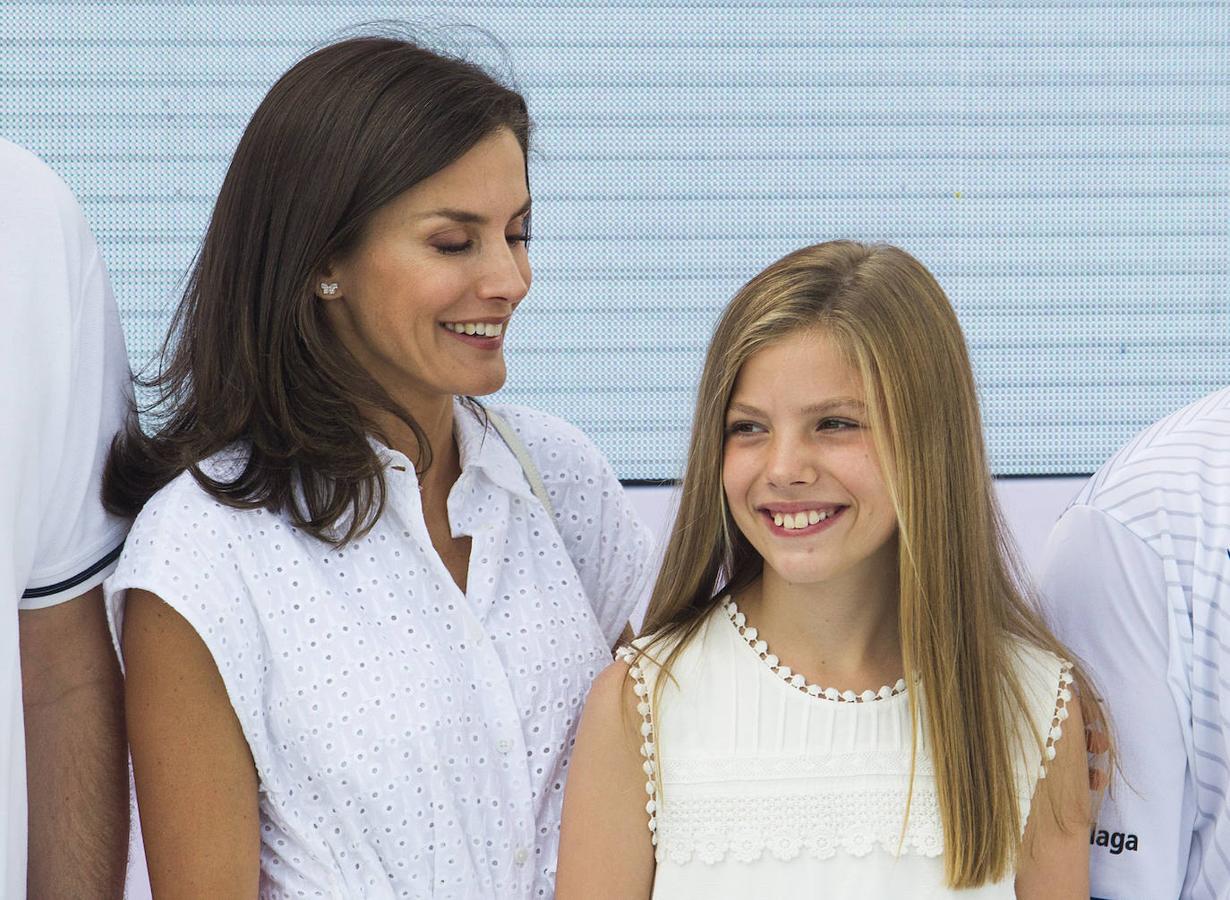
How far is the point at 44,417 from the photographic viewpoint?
1.29 meters

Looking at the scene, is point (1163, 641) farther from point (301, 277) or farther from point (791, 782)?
point (301, 277)

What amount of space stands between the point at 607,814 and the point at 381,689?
250 millimetres

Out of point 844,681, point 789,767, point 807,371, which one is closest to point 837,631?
point 844,681

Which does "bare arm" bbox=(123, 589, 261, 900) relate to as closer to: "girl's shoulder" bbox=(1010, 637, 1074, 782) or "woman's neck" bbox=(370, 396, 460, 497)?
"woman's neck" bbox=(370, 396, 460, 497)

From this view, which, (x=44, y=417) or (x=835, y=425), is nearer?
(x=44, y=417)

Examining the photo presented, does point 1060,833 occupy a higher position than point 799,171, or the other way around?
point 799,171

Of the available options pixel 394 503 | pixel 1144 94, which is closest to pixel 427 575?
pixel 394 503

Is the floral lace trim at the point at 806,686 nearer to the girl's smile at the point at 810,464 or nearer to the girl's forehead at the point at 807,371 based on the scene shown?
the girl's smile at the point at 810,464

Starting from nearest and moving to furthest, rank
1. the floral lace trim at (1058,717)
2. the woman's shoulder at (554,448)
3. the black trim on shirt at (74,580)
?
the black trim on shirt at (74,580), the floral lace trim at (1058,717), the woman's shoulder at (554,448)

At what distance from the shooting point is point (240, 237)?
146 cm

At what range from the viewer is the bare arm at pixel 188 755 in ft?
4.29

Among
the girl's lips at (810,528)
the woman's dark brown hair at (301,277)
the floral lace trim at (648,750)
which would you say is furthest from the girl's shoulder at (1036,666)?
the woman's dark brown hair at (301,277)

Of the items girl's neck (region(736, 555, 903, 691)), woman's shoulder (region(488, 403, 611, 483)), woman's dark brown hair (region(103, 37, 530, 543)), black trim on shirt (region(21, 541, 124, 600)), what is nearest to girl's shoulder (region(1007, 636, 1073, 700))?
girl's neck (region(736, 555, 903, 691))

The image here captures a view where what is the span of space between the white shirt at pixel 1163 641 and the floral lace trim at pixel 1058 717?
0.04 m
